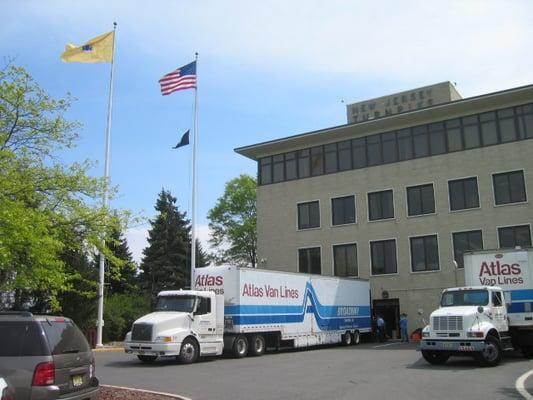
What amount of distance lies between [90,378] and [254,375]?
7.41 meters

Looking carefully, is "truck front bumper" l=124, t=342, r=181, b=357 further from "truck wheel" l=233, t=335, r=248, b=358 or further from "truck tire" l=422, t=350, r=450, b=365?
"truck tire" l=422, t=350, r=450, b=365

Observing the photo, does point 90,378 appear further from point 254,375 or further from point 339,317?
point 339,317

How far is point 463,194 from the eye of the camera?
121 feet

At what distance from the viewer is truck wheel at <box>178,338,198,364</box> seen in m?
20.5

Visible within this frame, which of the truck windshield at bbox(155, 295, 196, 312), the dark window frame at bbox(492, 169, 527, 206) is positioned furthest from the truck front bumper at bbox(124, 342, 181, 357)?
the dark window frame at bbox(492, 169, 527, 206)

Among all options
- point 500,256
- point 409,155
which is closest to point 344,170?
point 409,155

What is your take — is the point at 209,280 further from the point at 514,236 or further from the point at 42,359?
the point at 514,236

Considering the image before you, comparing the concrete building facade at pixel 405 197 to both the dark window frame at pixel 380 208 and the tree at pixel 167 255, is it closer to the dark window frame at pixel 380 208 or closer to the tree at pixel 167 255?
the dark window frame at pixel 380 208

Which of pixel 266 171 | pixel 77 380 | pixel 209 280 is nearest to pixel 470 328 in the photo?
pixel 209 280

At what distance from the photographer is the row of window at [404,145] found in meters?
35.9

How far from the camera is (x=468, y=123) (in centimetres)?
3725

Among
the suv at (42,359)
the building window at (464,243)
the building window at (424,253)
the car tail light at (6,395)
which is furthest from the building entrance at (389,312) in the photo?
the car tail light at (6,395)

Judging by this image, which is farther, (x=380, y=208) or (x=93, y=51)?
(x=380, y=208)

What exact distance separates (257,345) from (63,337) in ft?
52.3
